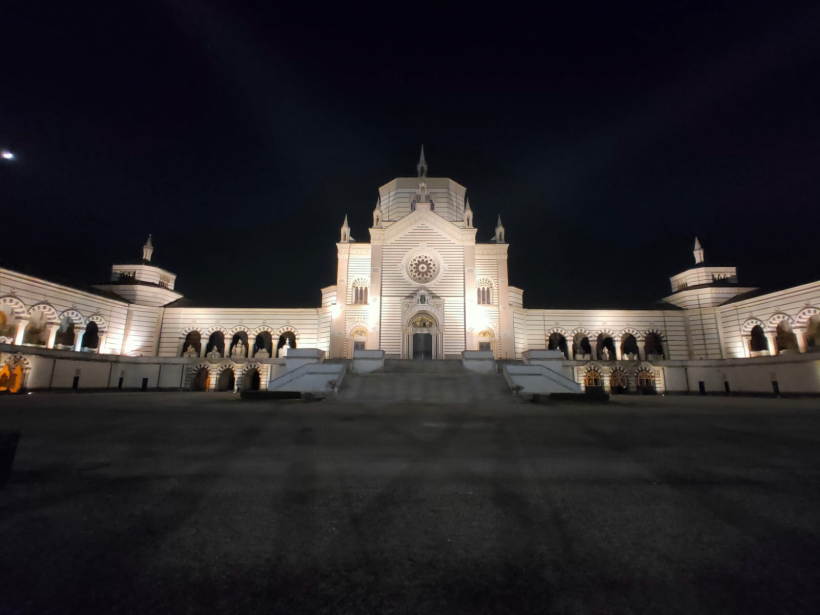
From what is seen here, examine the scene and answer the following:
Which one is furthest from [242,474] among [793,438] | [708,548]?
[793,438]

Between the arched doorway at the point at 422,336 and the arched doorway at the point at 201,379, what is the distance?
22.3m

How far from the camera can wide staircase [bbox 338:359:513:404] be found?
20469 mm

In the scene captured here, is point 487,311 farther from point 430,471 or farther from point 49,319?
point 49,319

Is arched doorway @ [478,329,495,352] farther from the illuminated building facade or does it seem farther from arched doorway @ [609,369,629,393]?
arched doorway @ [609,369,629,393]

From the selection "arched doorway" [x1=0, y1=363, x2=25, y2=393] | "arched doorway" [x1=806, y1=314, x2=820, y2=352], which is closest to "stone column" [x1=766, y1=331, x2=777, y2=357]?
"arched doorway" [x1=806, y1=314, x2=820, y2=352]

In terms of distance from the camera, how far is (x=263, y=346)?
163 feet

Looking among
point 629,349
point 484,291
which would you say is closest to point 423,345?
point 484,291

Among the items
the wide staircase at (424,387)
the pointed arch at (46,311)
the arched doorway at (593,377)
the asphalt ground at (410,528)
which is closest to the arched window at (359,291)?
the wide staircase at (424,387)

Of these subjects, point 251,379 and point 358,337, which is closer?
point 358,337

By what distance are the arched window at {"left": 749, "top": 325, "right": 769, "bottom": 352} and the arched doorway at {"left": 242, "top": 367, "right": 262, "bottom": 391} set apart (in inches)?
2038

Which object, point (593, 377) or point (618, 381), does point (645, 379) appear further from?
point (593, 377)

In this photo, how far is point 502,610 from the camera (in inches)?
95.4

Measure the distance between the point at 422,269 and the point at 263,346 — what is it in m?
23.1

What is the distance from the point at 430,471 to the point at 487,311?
35.6m
